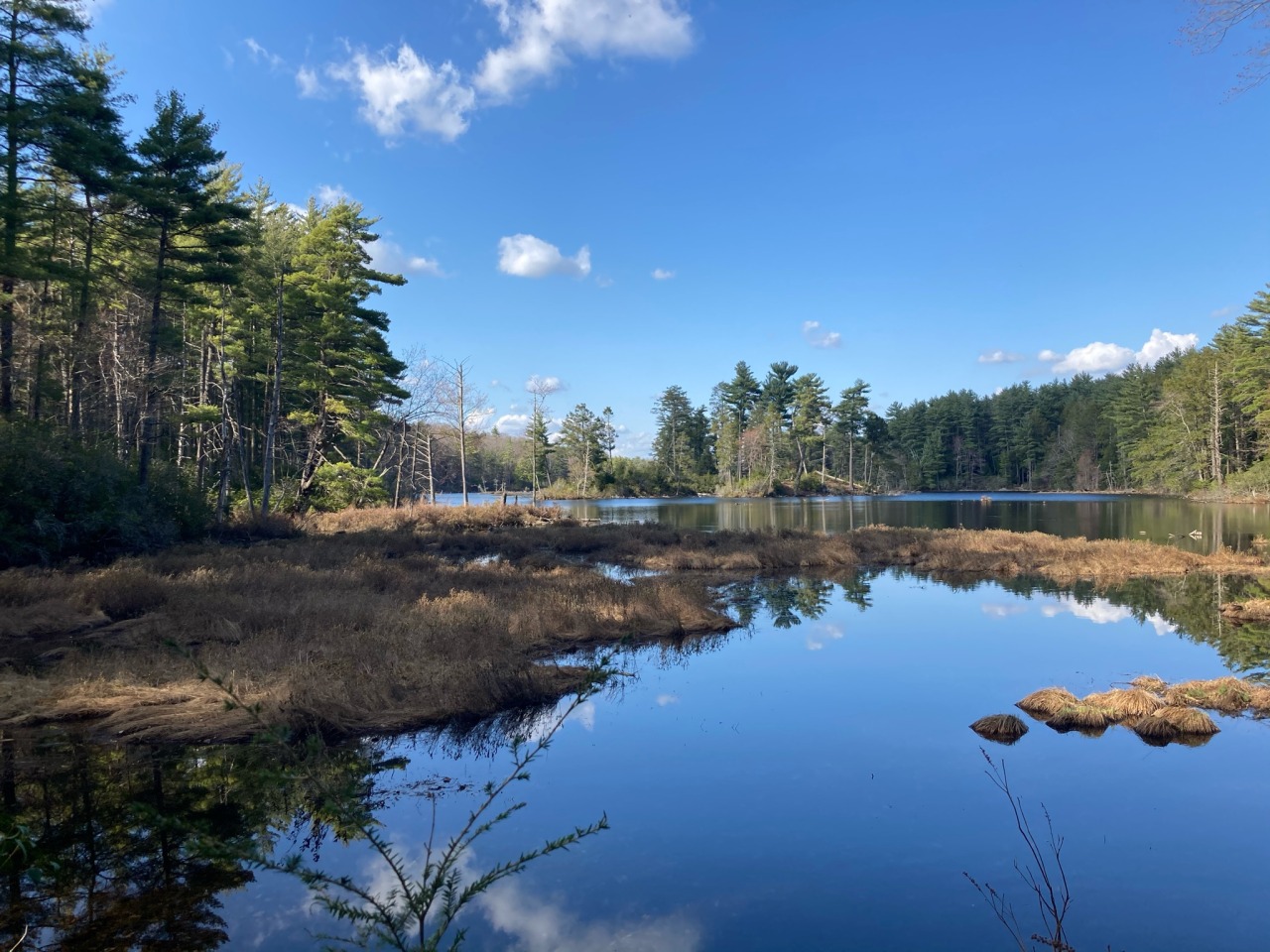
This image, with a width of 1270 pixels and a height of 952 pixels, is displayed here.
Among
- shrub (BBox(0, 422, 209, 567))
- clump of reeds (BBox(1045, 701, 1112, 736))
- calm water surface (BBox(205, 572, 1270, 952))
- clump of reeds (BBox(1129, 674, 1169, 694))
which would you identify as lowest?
calm water surface (BBox(205, 572, 1270, 952))

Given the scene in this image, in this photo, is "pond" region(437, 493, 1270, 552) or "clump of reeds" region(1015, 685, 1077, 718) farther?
"pond" region(437, 493, 1270, 552)

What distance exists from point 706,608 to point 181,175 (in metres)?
22.8

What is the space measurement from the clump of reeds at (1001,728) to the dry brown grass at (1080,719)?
471 millimetres

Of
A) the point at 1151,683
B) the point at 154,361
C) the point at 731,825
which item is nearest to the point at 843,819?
the point at 731,825

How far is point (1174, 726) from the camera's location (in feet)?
31.8

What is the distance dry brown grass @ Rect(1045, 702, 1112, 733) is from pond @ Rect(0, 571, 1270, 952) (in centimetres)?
21

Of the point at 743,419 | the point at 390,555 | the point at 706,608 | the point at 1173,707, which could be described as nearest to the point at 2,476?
the point at 390,555

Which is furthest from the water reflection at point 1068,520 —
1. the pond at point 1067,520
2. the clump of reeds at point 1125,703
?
the clump of reeds at point 1125,703

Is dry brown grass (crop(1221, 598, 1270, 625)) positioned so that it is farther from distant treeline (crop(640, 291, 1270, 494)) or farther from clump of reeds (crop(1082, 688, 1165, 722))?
distant treeline (crop(640, 291, 1270, 494))

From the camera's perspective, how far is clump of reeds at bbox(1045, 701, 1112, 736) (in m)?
9.87

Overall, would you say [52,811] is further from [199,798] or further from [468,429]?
[468,429]

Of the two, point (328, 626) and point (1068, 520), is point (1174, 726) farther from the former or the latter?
point (1068, 520)

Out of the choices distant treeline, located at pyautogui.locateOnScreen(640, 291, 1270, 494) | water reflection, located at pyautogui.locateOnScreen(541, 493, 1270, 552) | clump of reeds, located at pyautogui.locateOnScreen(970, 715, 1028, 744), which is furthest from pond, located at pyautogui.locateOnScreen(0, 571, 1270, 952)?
distant treeline, located at pyautogui.locateOnScreen(640, 291, 1270, 494)

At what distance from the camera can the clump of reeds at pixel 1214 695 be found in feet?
34.3
